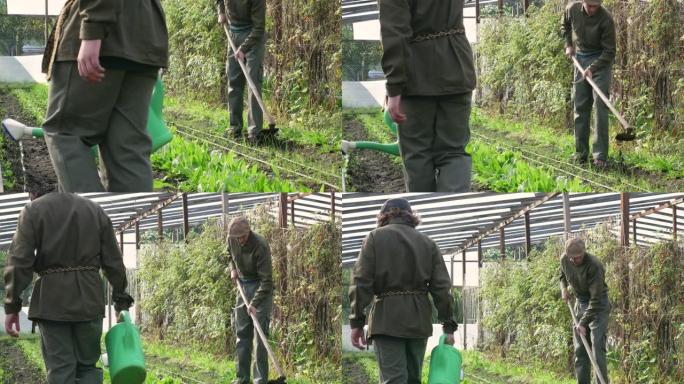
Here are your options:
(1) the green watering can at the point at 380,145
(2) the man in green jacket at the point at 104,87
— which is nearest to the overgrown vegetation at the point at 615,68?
(1) the green watering can at the point at 380,145

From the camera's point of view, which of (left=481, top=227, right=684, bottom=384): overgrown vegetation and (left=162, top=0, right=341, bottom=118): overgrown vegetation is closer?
(left=162, top=0, right=341, bottom=118): overgrown vegetation

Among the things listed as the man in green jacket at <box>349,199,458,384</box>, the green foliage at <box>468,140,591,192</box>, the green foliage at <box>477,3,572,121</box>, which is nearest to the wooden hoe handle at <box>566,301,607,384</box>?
the green foliage at <box>468,140,591,192</box>

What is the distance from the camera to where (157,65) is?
6109mm

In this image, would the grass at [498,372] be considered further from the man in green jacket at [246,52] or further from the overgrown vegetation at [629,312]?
the man in green jacket at [246,52]

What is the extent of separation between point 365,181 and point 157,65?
1.92 metres

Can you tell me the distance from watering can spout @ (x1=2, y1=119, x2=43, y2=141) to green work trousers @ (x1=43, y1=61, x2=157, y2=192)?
1.21 meters

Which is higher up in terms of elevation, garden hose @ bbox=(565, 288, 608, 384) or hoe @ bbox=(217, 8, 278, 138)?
hoe @ bbox=(217, 8, 278, 138)

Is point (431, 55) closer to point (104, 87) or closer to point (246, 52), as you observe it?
point (104, 87)

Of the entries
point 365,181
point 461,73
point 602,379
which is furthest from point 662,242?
point 461,73

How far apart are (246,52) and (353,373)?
1751mm

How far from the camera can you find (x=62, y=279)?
6.61 meters

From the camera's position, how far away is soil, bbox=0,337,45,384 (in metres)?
7.90

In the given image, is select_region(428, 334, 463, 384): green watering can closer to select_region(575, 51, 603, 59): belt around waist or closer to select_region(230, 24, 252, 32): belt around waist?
select_region(575, 51, 603, 59): belt around waist

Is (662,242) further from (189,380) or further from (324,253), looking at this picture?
(189,380)
